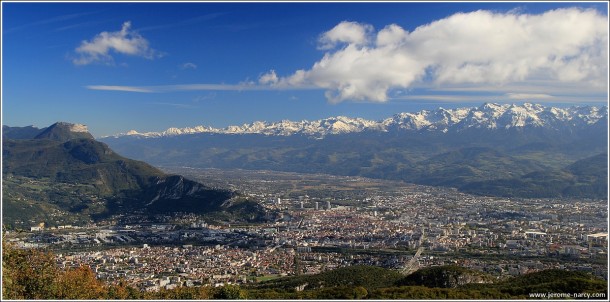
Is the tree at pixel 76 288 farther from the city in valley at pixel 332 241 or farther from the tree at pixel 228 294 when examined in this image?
the city in valley at pixel 332 241

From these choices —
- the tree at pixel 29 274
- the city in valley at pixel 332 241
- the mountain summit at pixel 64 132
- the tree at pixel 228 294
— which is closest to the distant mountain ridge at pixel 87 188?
the city in valley at pixel 332 241

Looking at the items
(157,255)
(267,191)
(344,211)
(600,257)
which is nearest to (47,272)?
(157,255)

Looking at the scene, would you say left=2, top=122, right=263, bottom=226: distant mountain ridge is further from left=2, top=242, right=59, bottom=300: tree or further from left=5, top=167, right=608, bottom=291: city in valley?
left=2, top=242, right=59, bottom=300: tree

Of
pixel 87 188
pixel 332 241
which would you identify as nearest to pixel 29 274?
pixel 332 241

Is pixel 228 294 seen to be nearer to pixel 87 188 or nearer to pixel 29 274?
pixel 29 274

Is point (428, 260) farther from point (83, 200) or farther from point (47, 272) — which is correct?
point (83, 200)

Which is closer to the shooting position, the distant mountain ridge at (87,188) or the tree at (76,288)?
the tree at (76,288)

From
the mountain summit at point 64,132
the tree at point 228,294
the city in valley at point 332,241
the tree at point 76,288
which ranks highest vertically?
the mountain summit at point 64,132

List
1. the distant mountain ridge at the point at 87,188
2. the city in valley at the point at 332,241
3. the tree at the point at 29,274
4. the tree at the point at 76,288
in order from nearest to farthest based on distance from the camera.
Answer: the tree at the point at 29,274 → the tree at the point at 76,288 → the city in valley at the point at 332,241 → the distant mountain ridge at the point at 87,188

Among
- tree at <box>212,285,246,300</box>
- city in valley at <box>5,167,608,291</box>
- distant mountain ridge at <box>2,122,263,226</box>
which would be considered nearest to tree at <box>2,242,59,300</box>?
tree at <box>212,285,246,300</box>
